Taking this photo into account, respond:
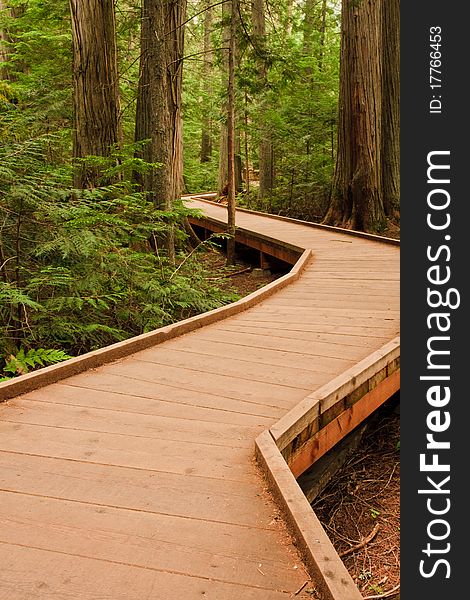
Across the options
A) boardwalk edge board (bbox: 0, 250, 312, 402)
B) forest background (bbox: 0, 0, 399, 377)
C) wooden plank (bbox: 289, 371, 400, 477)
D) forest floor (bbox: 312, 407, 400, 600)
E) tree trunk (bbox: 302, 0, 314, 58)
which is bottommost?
forest floor (bbox: 312, 407, 400, 600)

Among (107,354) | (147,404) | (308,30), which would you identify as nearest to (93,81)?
(107,354)

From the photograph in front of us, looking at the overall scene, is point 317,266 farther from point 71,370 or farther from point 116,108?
point 71,370

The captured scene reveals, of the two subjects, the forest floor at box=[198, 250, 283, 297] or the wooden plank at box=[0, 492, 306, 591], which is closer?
the wooden plank at box=[0, 492, 306, 591]

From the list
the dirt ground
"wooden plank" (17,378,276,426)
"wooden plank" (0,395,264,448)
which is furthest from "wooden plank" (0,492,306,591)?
the dirt ground

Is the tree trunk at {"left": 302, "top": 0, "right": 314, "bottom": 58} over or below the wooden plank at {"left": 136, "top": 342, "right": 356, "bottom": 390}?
over

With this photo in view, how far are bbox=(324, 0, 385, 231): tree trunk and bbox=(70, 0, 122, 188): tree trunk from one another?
530 cm

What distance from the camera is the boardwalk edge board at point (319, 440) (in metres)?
1.74

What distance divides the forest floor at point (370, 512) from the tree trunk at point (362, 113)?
676cm

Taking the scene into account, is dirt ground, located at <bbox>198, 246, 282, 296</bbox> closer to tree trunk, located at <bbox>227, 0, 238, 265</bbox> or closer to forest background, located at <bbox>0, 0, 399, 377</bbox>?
tree trunk, located at <bbox>227, 0, 238, 265</bbox>

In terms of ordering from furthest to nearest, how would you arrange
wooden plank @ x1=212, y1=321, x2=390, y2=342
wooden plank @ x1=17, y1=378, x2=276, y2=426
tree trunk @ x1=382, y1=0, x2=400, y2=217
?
1. tree trunk @ x1=382, y1=0, x2=400, y2=217
2. wooden plank @ x1=212, y1=321, x2=390, y2=342
3. wooden plank @ x1=17, y1=378, x2=276, y2=426

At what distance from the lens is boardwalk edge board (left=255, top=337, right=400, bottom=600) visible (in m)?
1.74

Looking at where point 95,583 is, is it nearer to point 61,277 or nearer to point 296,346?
point 296,346

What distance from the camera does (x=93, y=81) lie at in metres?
7.08

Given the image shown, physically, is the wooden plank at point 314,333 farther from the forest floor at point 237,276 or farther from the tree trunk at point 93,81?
the forest floor at point 237,276
